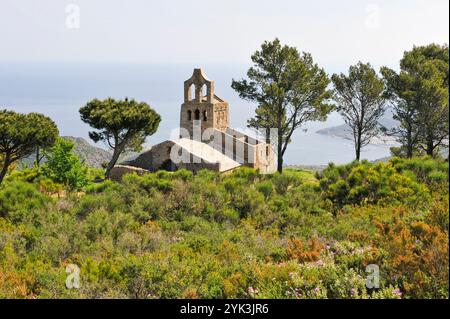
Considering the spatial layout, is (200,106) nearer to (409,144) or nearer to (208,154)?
(208,154)

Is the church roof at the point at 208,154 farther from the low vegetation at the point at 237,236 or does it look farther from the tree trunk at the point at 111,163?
the low vegetation at the point at 237,236

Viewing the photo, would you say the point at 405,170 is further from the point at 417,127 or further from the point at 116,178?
the point at 116,178

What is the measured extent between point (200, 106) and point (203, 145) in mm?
5186

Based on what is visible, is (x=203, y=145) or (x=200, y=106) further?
(x=200, y=106)

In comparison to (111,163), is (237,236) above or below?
below

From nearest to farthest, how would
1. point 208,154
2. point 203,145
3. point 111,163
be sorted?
point 208,154 < point 203,145 < point 111,163

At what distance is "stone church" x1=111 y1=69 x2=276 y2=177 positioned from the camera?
116 feet

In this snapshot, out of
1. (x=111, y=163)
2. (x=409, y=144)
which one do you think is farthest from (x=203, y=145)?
(x=409, y=144)

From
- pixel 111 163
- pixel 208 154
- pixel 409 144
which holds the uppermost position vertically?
pixel 409 144

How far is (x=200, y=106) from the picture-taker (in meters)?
41.3

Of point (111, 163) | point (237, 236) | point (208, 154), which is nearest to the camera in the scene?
point (237, 236)

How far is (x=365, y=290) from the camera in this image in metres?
8.02
